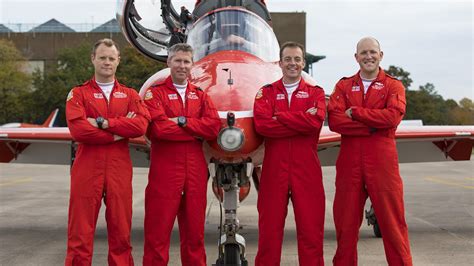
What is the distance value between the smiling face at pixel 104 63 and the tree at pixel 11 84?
63.7m

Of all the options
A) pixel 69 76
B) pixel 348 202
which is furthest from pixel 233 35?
pixel 69 76

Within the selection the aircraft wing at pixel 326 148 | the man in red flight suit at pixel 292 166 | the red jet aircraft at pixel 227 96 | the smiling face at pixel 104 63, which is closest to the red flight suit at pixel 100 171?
the smiling face at pixel 104 63

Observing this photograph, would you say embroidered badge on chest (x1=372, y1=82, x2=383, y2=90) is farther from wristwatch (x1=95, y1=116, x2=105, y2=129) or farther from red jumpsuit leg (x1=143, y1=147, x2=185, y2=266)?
wristwatch (x1=95, y1=116, x2=105, y2=129)

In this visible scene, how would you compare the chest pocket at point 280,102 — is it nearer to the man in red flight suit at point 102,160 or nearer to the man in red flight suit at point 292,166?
the man in red flight suit at point 292,166

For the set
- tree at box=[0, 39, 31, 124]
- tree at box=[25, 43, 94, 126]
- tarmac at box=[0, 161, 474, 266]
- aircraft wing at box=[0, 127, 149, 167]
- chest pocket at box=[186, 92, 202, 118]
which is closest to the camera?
chest pocket at box=[186, 92, 202, 118]

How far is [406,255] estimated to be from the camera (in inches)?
235

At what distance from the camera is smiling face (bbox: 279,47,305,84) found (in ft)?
20.2

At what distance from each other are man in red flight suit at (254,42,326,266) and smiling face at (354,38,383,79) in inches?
17.8

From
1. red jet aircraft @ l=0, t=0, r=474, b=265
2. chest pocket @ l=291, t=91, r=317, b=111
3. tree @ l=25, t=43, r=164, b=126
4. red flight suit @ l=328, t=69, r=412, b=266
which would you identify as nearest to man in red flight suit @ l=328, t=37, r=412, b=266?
red flight suit @ l=328, t=69, r=412, b=266

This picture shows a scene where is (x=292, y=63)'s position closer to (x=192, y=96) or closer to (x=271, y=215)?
(x=192, y=96)

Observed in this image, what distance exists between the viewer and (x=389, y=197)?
5930 millimetres

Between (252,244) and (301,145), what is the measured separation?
4093 millimetres

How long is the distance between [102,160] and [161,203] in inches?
26.0

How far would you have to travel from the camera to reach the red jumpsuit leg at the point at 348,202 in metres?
5.95
